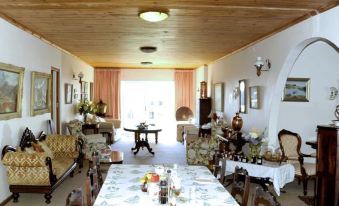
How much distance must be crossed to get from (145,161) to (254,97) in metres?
2.86

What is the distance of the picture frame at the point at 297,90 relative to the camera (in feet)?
20.1

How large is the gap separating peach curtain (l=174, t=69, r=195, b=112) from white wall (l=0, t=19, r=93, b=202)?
5506 millimetres

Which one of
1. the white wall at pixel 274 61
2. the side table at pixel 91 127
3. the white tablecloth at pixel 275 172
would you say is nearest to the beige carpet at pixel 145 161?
the white tablecloth at pixel 275 172

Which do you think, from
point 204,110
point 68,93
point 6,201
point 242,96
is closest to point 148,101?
point 204,110

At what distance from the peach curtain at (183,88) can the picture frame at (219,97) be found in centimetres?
265

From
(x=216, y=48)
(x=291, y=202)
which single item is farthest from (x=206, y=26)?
(x=291, y=202)

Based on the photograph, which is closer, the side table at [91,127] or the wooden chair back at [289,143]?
the wooden chair back at [289,143]

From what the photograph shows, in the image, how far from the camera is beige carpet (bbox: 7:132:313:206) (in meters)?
4.54

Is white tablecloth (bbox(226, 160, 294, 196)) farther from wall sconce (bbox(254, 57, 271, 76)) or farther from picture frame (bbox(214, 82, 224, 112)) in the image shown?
picture frame (bbox(214, 82, 224, 112))

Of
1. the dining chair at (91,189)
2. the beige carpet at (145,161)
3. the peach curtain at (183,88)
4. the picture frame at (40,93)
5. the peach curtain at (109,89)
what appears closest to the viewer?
the dining chair at (91,189)

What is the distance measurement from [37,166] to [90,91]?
24.0 feet

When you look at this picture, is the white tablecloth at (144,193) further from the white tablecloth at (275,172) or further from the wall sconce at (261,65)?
the wall sconce at (261,65)

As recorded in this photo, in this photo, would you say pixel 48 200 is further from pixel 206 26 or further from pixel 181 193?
pixel 206 26

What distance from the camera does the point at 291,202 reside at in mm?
4574
